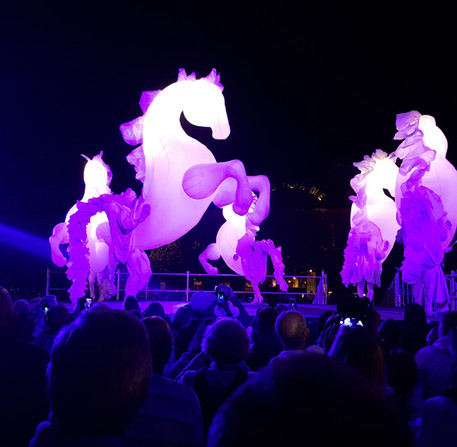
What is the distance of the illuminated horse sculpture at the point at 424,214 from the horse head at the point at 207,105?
3.05 meters

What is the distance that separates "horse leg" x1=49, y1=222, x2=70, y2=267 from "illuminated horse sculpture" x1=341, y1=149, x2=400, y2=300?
5.81 meters

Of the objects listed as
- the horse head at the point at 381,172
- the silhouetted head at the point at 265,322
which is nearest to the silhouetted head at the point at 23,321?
the silhouetted head at the point at 265,322

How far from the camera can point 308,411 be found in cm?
71

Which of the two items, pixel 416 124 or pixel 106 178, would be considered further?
pixel 106 178

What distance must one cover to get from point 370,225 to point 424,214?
214 centimetres

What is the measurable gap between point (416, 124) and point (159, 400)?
8.24 meters

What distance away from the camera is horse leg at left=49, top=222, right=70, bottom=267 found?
36.0 ft

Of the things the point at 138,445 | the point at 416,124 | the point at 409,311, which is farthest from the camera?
the point at 416,124

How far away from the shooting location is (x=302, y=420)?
0.70 meters

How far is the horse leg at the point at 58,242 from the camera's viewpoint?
1098cm

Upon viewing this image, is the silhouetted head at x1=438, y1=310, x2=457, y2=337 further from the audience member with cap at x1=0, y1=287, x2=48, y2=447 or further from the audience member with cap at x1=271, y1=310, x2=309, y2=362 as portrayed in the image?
the audience member with cap at x1=0, y1=287, x2=48, y2=447

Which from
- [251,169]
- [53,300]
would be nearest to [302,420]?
[53,300]

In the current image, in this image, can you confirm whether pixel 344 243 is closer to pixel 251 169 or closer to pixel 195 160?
pixel 251 169

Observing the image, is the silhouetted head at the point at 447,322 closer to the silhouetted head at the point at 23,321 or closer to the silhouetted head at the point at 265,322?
the silhouetted head at the point at 265,322
